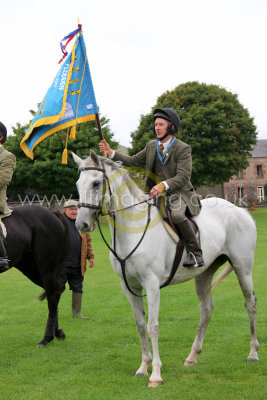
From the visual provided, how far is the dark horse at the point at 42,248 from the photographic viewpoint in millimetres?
7945

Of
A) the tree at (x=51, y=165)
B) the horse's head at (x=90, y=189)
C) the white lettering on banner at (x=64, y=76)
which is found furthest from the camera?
the tree at (x=51, y=165)

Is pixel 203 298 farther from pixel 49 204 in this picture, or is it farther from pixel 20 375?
pixel 49 204

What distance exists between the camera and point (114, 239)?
6.05m

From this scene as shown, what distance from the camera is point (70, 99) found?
22.5ft

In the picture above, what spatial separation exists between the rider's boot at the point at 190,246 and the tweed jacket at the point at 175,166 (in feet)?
1.38

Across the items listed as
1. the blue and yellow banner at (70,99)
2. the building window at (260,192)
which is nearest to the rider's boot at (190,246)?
the blue and yellow banner at (70,99)

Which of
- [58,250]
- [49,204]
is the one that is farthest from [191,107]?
[58,250]

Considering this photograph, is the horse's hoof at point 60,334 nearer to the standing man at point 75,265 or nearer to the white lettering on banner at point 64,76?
the standing man at point 75,265

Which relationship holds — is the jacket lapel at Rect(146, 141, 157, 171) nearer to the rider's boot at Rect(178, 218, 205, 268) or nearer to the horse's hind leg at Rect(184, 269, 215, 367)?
the rider's boot at Rect(178, 218, 205, 268)

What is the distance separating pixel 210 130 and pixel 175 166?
38342mm

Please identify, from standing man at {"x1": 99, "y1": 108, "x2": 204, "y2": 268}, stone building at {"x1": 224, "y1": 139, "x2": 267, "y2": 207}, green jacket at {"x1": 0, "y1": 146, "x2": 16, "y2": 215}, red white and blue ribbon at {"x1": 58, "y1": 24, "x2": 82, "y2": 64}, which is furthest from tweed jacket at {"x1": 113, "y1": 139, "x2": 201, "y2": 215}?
stone building at {"x1": 224, "y1": 139, "x2": 267, "y2": 207}

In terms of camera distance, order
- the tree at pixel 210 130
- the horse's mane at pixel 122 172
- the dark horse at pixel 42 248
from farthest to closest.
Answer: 1. the tree at pixel 210 130
2. the dark horse at pixel 42 248
3. the horse's mane at pixel 122 172

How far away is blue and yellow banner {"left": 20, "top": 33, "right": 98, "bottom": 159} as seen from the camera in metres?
6.82

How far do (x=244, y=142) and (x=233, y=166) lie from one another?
2767 mm
